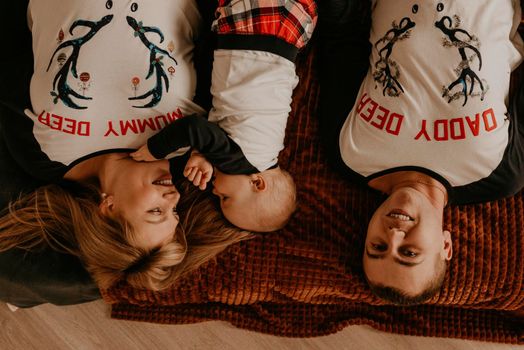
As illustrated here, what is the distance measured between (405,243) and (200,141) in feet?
1.63

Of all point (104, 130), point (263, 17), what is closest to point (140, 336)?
point (104, 130)

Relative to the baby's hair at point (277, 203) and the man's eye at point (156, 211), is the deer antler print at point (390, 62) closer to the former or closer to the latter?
the baby's hair at point (277, 203)

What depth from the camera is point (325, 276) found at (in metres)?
1.21

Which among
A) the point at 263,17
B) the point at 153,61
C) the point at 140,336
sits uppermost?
the point at 263,17

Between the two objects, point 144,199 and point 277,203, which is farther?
point 277,203

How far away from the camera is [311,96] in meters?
1.26

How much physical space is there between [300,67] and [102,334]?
966mm

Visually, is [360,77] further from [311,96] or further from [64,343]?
[64,343]

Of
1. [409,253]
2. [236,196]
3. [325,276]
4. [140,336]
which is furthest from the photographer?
[140,336]

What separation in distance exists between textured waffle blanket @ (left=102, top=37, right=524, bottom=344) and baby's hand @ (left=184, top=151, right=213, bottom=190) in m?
0.23

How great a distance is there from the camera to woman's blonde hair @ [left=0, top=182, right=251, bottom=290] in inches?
43.5

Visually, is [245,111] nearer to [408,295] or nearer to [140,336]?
[408,295]

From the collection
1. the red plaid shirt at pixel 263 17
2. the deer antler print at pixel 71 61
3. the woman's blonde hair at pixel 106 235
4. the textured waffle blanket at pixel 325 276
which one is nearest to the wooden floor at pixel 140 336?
the textured waffle blanket at pixel 325 276

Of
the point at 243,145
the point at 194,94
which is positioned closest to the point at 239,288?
the point at 243,145
